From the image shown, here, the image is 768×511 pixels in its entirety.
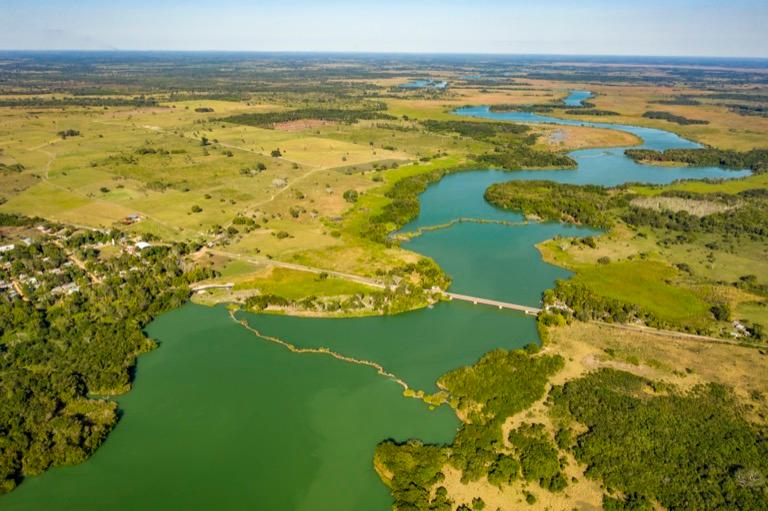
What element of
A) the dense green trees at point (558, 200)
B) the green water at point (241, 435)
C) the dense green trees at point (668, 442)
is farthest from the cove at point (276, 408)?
the dense green trees at point (558, 200)

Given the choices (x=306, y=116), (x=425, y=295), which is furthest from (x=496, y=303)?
(x=306, y=116)

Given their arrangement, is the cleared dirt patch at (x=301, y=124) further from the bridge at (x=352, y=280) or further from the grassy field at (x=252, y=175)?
the bridge at (x=352, y=280)

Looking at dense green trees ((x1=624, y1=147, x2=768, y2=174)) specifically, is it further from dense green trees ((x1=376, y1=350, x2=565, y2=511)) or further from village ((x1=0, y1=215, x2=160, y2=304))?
village ((x1=0, y1=215, x2=160, y2=304))

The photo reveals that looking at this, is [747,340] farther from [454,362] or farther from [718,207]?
[718,207]

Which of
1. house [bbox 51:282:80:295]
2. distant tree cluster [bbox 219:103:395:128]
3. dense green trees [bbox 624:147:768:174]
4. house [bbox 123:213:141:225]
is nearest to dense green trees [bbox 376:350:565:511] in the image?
house [bbox 51:282:80:295]

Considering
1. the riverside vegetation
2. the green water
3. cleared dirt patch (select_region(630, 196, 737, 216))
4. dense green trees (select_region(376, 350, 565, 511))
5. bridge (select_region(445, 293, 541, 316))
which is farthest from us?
cleared dirt patch (select_region(630, 196, 737, 216))

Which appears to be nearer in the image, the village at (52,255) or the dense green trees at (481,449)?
the dense green trees at (481,449)

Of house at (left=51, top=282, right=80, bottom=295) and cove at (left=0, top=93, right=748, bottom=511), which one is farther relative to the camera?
house at (left=51, top=282, right=80, bottom=295)

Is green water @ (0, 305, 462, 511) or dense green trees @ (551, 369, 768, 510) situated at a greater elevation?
dense green trees @ (551, 369, 768, 510)

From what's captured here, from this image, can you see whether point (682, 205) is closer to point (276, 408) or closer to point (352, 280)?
point (352, 280)
